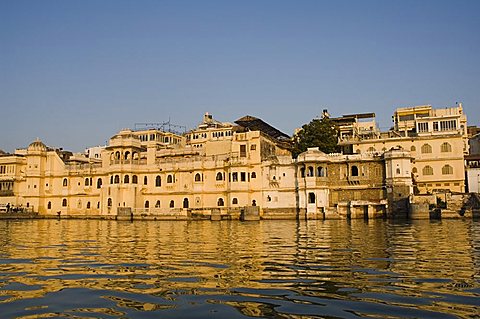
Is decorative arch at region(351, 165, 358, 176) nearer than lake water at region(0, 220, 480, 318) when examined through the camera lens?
No

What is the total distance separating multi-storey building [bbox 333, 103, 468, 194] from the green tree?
1.75 m

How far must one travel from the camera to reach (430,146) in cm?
5056

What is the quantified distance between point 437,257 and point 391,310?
6915 mm

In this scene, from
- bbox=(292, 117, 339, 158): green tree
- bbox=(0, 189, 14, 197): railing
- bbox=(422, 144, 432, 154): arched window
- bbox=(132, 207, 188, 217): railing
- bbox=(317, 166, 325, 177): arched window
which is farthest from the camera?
bbox=(0, 189, 14, 197): railing

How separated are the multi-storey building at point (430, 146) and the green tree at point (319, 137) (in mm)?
1754

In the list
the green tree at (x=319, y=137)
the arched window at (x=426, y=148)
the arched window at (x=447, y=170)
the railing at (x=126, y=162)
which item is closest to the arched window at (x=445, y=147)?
the arched window at (x=426, y=148)

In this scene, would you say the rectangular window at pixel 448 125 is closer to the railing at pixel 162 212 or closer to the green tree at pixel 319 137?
the green tree at pixel 319 137

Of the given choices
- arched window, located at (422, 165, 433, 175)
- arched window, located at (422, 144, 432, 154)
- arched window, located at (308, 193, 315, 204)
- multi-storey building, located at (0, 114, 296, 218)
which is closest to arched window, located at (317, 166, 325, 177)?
arched window, located at (308, 193, 315, 204)

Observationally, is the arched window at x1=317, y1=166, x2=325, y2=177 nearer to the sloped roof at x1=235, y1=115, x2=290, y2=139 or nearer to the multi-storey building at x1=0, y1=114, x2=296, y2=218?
the multi-storey building at x1=0, y1=114, x2=296, y2=218

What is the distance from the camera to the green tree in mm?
54094

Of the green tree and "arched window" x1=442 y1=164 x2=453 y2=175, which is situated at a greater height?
the green tree

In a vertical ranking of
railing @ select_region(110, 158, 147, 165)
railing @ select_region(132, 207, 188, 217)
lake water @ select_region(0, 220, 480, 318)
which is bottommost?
lake water @ select_region(0, 220, 480, 318)

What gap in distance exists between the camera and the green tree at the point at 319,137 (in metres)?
54.1

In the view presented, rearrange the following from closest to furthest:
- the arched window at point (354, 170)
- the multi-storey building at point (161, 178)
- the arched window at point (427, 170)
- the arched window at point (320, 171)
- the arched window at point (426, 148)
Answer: the arched window at point (320, 171)
the arched window at point (354, 170)
the multi-storey building at point (161, 178)
the arched window at point (427, 170)
the arched window at point (426, 148)
